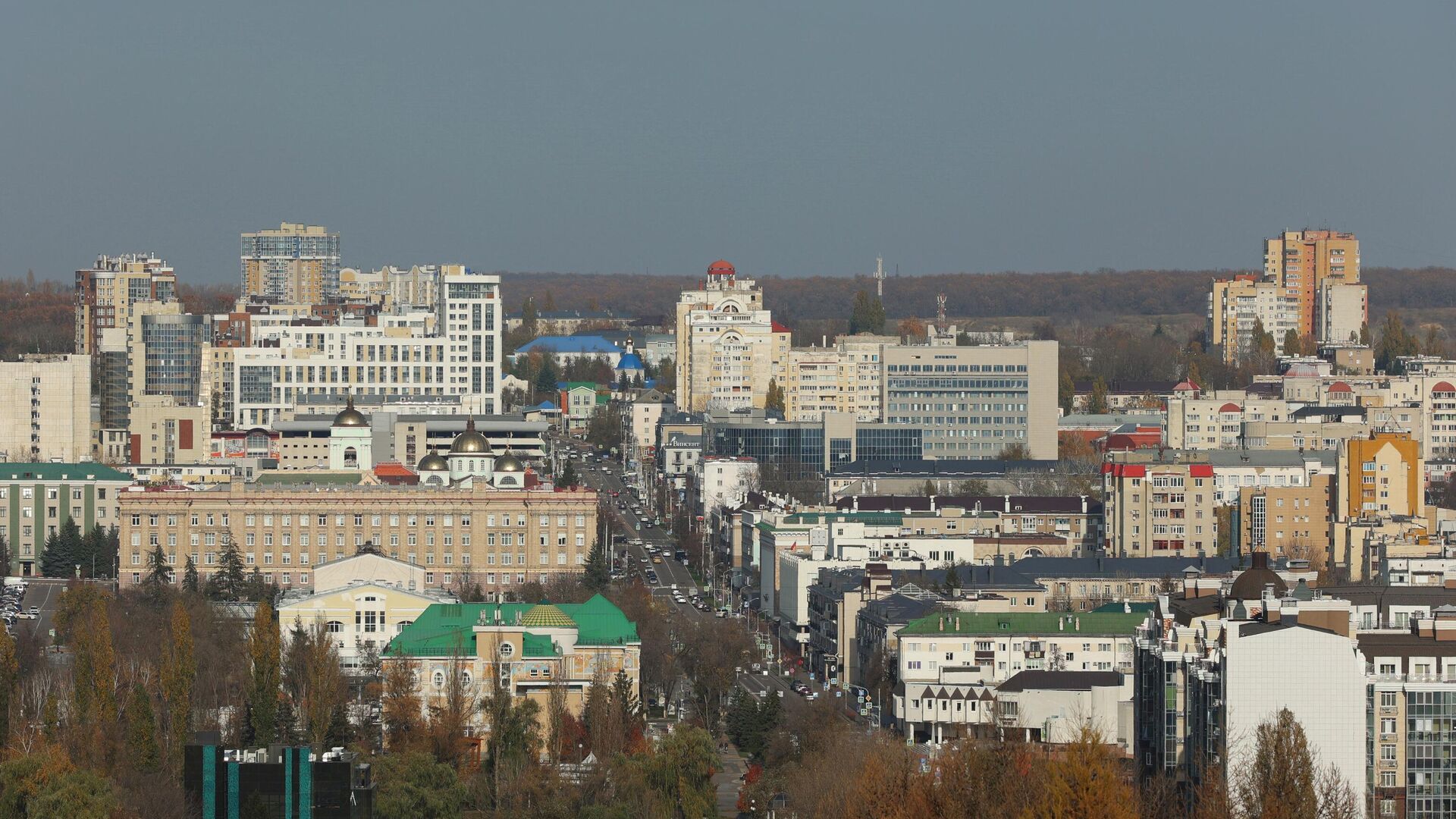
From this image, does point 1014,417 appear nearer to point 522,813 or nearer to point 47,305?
point 47,305

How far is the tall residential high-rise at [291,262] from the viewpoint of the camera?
15925 centimetres

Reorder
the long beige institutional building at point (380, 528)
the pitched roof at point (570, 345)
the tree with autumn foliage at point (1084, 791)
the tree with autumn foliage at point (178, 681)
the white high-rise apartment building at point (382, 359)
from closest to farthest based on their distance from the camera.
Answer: the tree with autumn foliage at point (1084, 791) < the tree with autumn foliage at point (178, 681) < the long beige institutional building at point (380, 528) < the white high-rise apartment building at point (382, 359) < the pitched roof at point (570, 345)

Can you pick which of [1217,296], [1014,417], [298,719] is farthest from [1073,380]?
[298,719]

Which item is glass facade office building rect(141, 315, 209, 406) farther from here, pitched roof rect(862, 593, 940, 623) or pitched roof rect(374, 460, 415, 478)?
pitched roof rect(862, 593, 940, 623)

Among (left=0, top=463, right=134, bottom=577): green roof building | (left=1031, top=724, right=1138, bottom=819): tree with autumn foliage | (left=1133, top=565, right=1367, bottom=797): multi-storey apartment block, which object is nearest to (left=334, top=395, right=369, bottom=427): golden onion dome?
(left=0, top=463, right=134, bottom=577): green roof building

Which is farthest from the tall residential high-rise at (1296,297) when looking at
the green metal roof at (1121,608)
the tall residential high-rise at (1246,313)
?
the green metal roof at (1121,608)

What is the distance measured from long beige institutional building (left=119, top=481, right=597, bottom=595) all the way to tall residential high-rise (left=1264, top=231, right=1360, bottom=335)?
78.2 meters

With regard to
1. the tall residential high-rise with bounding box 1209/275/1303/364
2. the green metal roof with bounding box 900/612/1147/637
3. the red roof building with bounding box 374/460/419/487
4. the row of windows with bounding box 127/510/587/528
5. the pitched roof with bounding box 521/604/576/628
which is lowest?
the green metal roof with bounding box 900/612/1147/637

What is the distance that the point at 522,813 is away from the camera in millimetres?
46562

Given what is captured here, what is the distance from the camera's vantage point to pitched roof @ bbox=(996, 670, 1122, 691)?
179 feet

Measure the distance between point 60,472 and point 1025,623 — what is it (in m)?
36.4

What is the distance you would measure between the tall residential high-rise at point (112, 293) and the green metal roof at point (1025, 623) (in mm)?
71369

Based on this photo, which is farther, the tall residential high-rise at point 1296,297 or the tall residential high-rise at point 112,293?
the tall residential high-rise at point 1296,297

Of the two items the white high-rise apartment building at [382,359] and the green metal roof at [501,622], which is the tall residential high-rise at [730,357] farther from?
the green metal roof at [501,622]
